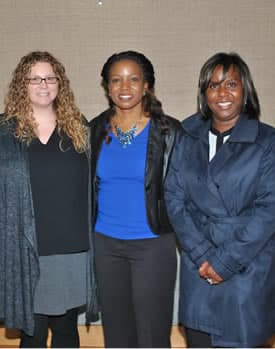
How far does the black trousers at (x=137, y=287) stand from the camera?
6.97 ft

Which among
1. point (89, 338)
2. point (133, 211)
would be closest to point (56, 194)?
point (133, 211)

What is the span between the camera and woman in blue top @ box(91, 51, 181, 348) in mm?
2115

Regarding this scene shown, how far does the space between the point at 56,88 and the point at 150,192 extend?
2.11ft

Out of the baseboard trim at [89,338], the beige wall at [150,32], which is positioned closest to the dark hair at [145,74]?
the beige wall at [150,32]

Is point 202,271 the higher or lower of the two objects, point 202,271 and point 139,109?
the lower

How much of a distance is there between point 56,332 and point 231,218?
3.29 feet

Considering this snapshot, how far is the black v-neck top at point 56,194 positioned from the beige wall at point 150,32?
99 centimetres

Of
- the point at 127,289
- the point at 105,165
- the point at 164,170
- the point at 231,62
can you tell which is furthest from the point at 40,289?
the point at 231,62

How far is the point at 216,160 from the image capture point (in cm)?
194

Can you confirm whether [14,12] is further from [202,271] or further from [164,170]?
[202,271]

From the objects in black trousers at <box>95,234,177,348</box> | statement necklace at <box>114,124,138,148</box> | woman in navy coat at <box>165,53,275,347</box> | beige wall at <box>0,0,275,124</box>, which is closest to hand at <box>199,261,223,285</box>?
woman in navy coat at <box>165,53,275,347</box>

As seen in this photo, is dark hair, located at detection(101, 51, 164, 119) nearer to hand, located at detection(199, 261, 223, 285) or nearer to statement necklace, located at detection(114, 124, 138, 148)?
statement necklace, located at detection(114, 124, 138, 148)

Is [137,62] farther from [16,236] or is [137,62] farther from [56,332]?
[56,332]

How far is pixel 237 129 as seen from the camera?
6.37ft
